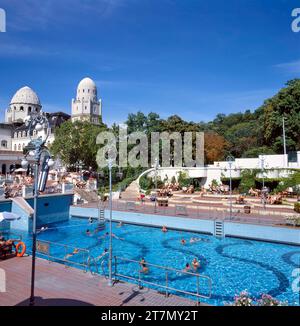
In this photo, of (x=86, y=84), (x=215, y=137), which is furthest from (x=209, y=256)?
(x=86, y=84)

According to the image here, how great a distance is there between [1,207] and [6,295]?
15.0 meters

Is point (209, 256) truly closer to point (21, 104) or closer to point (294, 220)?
point (294, 220)

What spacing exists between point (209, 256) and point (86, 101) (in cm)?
7833

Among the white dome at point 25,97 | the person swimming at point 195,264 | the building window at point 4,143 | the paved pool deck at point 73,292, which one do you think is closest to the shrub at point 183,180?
the person swimming at point 195,264

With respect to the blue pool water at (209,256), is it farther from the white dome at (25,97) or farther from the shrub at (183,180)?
the white dome at (25,97)

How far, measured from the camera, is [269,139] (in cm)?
3741

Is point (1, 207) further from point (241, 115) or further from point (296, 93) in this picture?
point (241, 115)

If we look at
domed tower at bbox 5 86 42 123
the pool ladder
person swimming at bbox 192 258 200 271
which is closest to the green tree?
the pool ladder

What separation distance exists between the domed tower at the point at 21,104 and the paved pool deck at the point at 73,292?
85640 millimetres

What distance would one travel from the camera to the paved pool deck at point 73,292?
7719 mm

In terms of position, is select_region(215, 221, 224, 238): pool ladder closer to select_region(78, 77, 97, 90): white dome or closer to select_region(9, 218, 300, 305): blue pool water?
select_region(9, 218, 300, 305): blue pool water

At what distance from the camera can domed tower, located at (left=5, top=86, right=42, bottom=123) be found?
291 ft
